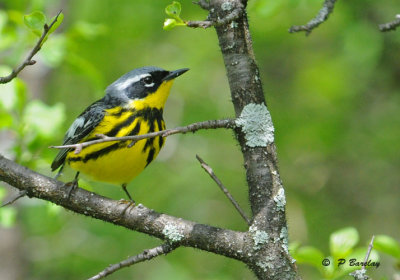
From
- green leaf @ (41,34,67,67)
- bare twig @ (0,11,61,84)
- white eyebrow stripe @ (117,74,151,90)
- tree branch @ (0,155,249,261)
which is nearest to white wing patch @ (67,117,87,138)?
white eyebrow stripe @ (117,74,151,90)

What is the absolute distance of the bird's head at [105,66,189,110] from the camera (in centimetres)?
464

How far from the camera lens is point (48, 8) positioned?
7359 millimetres

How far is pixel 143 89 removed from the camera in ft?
15.5

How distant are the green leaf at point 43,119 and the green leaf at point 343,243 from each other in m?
2.36

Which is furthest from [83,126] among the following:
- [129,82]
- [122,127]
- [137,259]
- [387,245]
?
[387,245]

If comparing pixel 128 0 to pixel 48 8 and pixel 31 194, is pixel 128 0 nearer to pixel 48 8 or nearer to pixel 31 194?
pixel 48 8

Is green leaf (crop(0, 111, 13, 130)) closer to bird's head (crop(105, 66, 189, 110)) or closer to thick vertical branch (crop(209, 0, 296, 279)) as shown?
bird's head (crop(105, 66, 189, 110))

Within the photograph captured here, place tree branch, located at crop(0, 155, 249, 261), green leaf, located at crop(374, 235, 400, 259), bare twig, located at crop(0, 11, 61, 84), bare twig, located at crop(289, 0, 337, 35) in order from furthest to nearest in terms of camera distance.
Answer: green leaf, located at crop(374, 235, 400, 259) → bare twig, located at crop(289, 0, 337, 35) → tree branch, located at crop(0, 155, 249, 261) → bare twig, located at crop(0, 11, 61, 84)

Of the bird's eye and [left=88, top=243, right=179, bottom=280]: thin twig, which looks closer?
[left=88, top=243, right=179, bottom=280]: thin twig

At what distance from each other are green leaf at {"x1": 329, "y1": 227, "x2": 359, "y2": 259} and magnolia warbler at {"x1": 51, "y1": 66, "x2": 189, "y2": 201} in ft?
5.68

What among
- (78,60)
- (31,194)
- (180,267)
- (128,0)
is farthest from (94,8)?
(31,194)

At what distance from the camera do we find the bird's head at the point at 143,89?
4.64 m

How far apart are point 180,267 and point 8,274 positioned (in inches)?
80.1

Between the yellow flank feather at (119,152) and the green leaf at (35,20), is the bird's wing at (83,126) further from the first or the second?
the green leaf at (35,20)
